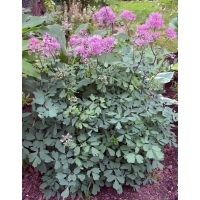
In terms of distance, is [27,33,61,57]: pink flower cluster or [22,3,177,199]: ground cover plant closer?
[27,33,61,57]: pink flower cluster

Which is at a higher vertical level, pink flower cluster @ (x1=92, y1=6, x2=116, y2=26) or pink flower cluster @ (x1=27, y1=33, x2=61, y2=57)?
pink flower cluster @ (x1=92, y1=6, x2=116, y2=26)

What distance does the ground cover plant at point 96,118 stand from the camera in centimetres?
150

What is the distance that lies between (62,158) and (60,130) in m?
0.16

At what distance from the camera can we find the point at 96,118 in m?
1.56

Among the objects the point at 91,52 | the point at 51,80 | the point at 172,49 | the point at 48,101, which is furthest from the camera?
the point at 172,49

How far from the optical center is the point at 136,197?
1.72 m

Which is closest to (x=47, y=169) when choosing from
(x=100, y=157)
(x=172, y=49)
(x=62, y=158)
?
(x=62, y=158)

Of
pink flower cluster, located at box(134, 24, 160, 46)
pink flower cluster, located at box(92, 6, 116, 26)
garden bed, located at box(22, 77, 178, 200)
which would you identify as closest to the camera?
pink flower cluster, located at box(134, 24, 160, 46)

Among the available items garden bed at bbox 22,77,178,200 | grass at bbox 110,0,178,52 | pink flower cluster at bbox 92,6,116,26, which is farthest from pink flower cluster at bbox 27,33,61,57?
grass at bbox 110,0,178,52

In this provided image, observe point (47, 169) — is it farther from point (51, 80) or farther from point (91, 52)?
point (91, 52)

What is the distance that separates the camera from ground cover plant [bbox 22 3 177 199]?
150 cm

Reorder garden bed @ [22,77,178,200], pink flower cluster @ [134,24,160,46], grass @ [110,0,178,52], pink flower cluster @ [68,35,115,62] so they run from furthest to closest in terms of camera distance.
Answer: grass @ [110,0,178,52] < garden bed @ [22,77,178,200] < pink flower cluster @ [134,24,160,46] < pink flower cluster @ [68,35,115,62]

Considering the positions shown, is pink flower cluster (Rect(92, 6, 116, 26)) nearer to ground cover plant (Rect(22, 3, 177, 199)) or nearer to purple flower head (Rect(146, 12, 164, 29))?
ground cover plant (Rect(22, 3, 177, 199))

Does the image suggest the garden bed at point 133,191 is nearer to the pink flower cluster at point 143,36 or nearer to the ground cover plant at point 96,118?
the ground cover plant at point 96,118
